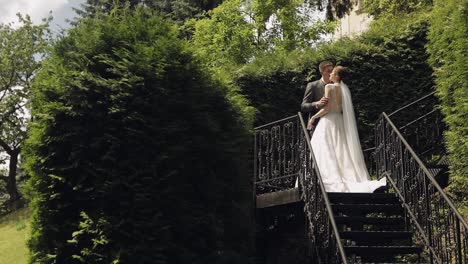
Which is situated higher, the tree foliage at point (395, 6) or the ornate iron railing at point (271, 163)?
the tree foliage at point (395, 6)

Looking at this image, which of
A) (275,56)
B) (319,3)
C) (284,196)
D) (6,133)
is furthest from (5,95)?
(284,196)

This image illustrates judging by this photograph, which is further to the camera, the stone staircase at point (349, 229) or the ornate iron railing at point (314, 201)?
the stone staircase at point (349, 229)

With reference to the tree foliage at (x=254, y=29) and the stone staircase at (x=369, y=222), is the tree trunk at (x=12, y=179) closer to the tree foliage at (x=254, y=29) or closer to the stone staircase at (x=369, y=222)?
the tree foliage at (x=254, y=29)

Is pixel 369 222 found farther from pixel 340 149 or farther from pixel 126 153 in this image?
pixel 126 153

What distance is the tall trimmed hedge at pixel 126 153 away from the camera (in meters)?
7.30

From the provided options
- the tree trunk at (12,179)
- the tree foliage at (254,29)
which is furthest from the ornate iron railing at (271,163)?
the tree trunk at (12,179)

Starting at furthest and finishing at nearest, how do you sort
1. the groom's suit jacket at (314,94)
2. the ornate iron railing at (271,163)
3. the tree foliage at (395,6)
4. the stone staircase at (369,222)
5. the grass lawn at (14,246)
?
the tree foliage at (395,6), the grass lawn at (14,246), the ornate iron railing at (271,163), the groom's suit jacket at (314,94), the stone staircase at (369,222)

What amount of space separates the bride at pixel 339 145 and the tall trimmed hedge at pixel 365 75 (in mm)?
3918

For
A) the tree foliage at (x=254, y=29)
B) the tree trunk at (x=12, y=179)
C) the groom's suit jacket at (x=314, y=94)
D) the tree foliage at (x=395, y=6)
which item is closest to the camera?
the groom's suit jacket at (x=314, y=94)

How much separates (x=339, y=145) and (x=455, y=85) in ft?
11.2

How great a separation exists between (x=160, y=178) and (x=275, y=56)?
8082 millimetres

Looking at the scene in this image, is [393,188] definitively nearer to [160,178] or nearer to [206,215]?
[206,215]

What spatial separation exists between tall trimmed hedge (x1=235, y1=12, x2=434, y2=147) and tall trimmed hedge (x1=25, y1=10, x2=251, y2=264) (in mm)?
5810

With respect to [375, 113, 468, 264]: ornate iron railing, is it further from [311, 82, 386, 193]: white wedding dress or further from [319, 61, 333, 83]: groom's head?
[319, 61, 333, 83]: groom's head
